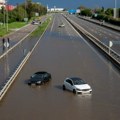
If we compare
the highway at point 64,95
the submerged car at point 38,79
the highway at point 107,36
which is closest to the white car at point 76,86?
the highway at point 64,95

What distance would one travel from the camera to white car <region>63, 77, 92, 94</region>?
105 ft

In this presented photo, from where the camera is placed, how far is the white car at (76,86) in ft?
105

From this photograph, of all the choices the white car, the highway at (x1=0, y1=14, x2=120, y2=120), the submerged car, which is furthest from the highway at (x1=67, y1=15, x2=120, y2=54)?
the white car

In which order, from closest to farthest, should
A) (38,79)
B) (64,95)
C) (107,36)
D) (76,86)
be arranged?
(64,95)
(76,86)
(38,79)
(107,36)

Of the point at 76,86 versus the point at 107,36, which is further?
the point at 107,36

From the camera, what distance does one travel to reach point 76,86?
3212 centimetres

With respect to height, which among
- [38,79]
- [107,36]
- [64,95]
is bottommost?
[64,95]

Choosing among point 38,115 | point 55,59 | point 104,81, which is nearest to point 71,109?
point 38,115

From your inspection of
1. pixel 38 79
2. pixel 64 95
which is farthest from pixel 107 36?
pixel 64 95

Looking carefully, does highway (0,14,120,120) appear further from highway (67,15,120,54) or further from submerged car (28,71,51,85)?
highway (67,15,120,54)

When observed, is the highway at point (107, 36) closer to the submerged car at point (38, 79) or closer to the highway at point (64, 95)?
the highway at point (64, 95)

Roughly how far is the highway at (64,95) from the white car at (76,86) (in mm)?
436

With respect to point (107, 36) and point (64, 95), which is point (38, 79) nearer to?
point (64, 95)

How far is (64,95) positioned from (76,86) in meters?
1.07
